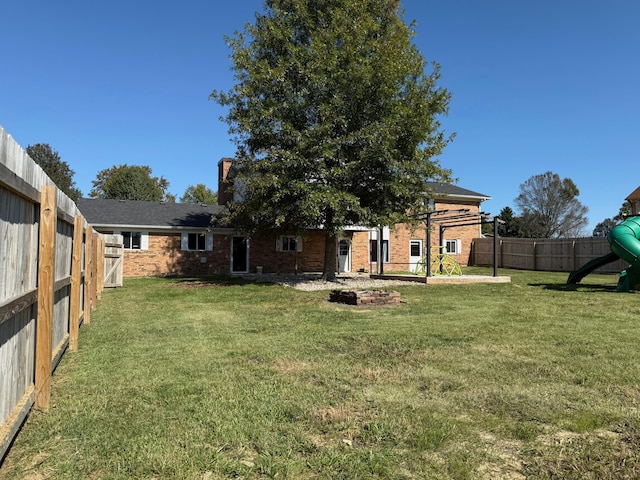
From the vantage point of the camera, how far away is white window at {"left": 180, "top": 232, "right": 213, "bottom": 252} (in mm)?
22094

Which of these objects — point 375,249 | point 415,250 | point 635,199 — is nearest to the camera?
point 375,249

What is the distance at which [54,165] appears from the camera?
44688mm

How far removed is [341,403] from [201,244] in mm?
19461

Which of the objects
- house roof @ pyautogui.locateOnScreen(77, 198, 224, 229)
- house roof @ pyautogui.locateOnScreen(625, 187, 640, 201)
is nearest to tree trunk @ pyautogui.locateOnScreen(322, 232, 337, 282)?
house roof @ pyautogui.locateOnScreen(77, 198, 224, 229)

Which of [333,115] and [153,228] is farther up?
[333,115]

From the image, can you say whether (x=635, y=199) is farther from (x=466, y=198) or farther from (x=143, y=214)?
(x=143, y=214)

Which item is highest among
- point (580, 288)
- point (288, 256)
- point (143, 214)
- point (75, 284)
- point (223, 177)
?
point (223, 177)

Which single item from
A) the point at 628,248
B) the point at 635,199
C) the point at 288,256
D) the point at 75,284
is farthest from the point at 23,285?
the point at 635,199

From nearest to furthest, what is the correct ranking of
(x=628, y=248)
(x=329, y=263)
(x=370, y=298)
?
(x=370, y=298) < (x=628, y=248) < (x=329, y=263)

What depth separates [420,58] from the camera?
1611 cm

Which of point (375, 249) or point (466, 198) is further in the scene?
point (466, 198)

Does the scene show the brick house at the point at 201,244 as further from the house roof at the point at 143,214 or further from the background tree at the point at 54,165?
the background tree at the point at 54,165

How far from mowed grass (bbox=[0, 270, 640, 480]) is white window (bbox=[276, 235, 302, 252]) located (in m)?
15.6

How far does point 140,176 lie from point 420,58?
39892 mm
